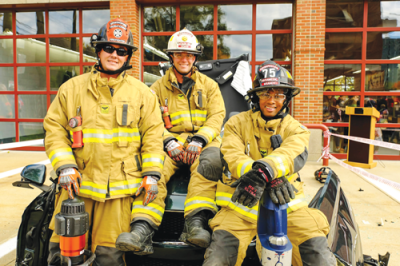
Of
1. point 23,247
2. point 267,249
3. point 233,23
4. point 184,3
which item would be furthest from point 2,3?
point 267,249

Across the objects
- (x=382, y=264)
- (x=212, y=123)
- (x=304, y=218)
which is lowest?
(x=382, y=264)

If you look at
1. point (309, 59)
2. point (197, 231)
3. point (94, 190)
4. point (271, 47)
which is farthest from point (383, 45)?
point (94, 190)

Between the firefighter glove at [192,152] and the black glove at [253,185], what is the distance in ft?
3.16

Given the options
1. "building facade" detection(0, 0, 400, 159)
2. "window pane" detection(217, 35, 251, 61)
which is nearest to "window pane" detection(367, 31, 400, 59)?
"building facade" detection(0, 0, 400, 159)

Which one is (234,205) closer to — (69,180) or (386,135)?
(69,180)

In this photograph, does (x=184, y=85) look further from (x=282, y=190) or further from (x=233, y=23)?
(x=233, y=23)

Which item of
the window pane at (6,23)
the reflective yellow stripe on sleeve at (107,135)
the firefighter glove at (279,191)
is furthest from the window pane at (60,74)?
the firefighter glove at (279,191)

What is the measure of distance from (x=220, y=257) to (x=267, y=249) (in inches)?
19.3

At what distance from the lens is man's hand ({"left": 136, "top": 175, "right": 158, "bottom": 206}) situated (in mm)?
2099

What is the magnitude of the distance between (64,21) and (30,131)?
3.60 metres

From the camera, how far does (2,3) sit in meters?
8.92

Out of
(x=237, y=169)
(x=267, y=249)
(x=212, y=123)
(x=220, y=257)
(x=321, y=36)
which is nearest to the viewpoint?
(x=267, y=249)

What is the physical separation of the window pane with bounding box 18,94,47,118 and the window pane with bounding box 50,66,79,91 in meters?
0.52

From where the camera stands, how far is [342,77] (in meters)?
8.32
